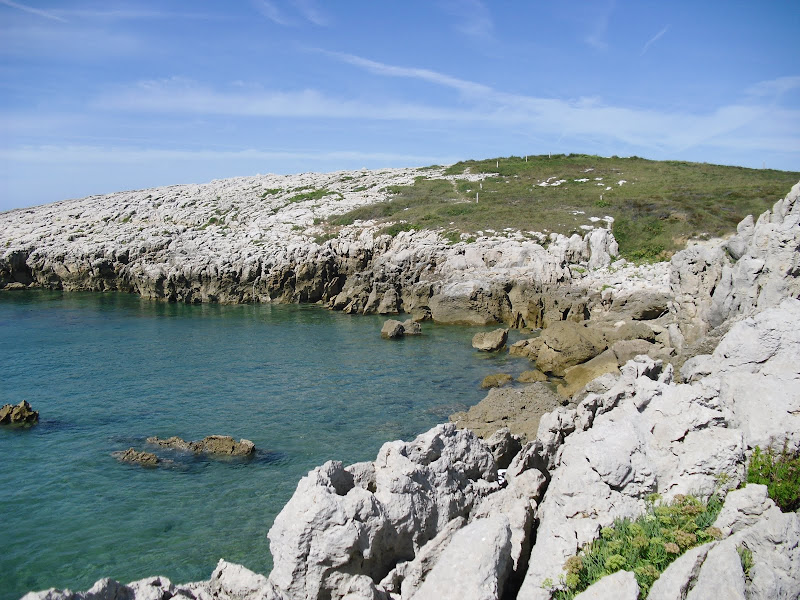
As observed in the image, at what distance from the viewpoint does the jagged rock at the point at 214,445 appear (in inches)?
779

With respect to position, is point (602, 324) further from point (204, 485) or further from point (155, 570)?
point (155, 570)

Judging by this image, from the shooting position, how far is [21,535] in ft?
48.9

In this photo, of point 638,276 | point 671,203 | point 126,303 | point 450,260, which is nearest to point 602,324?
point 638,276

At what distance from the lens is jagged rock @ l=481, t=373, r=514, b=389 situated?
1073 inches

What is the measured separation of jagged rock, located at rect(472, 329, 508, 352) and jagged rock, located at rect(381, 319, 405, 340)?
6.09 metres

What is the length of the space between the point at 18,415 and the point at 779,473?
25113 millimetres

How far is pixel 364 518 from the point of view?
9305mm

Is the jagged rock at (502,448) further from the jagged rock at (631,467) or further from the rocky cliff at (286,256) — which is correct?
the rocky cliff at (286,256)

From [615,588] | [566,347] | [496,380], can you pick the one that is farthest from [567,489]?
[566,347]

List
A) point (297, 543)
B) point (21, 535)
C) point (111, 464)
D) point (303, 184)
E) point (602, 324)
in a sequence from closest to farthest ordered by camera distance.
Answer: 1. point (297, 543)
2. point (21, 535)
3. point (111, 464)
4. point (602, 324)
5. point (303, 184)

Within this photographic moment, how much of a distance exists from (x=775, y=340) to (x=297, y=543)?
38.0ft

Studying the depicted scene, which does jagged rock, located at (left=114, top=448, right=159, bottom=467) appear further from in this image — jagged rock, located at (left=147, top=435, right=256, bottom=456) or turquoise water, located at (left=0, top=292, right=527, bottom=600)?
jagged rock, located at (left=147, top=435, right=256, bottom=456)

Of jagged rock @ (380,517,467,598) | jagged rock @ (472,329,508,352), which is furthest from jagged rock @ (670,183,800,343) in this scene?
jagged rock @ (380,517,467,598)

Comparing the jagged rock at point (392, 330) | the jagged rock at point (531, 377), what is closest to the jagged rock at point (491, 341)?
the jagged rock at point (531, 377)
